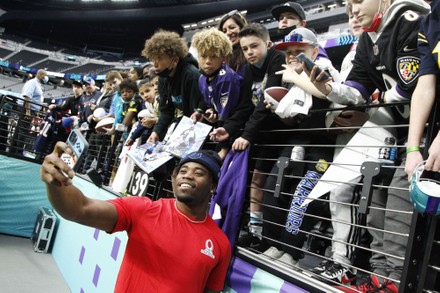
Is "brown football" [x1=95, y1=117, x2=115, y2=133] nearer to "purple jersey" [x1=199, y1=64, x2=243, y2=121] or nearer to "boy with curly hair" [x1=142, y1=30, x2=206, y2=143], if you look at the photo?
"boy with curly hair" [x1=142, y1=30, x2=206, y2=143]

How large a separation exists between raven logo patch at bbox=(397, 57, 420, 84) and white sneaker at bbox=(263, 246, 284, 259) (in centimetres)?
95

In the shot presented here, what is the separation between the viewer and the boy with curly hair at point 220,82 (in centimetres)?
222

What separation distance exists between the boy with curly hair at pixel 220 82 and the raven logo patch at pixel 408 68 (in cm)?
96

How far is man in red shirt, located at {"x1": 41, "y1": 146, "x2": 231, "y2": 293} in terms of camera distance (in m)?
Result: 1.73

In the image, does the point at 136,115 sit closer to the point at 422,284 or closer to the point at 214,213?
the point at 214,213

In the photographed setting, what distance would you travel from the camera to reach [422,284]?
3.70 ft

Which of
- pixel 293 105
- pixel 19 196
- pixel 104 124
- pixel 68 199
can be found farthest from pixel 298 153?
pixel 19 196

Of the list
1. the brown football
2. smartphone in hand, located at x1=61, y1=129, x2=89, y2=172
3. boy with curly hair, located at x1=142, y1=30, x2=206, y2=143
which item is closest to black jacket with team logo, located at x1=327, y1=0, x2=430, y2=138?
smartphone in hand, located at x1=61, y1=129, x2=89, y2=172

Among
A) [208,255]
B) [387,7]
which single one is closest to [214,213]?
[208,255]

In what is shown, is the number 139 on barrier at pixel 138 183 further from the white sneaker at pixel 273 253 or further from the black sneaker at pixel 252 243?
the white sneaker at pixel 273 253

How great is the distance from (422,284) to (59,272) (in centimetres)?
440

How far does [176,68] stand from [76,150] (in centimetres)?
180

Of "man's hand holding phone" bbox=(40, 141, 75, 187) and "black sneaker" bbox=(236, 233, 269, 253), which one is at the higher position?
"man's hand holding phone" bbox=(40, 141, 75, 187)

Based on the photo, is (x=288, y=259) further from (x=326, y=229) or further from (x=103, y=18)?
(x=103, y=18)
